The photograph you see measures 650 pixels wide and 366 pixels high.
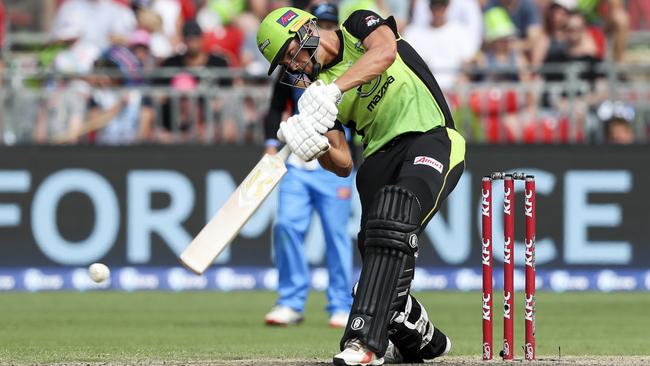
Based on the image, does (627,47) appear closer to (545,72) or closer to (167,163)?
(545,72)

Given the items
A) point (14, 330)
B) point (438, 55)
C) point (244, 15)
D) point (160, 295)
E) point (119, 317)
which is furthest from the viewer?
point (244, 15)

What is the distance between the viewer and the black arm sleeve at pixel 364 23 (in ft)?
25.2

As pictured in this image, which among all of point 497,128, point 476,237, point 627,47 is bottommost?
point 476,237

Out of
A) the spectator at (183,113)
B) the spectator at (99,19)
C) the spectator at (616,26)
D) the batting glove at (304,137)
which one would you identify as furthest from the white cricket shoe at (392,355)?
the spectator at (99,19)

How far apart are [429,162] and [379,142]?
375mm

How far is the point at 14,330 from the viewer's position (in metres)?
11.0

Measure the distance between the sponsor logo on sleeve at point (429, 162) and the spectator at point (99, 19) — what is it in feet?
31.9

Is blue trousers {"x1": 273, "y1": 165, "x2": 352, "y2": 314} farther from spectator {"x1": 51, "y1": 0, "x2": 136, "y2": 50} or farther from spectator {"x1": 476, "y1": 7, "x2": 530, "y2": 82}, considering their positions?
spectator {"x1": 51, "y1": 0, "x2": 136, "y2": 50}

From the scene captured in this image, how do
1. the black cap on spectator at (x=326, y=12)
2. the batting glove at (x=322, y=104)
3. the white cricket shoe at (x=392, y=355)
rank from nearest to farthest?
the batting glove at (x=322, y=104) < the white cricket shoe at (x=392, y=355) < the black cap on spectator at (x=326, y=12)

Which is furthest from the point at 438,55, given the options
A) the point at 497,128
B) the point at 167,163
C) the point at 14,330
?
the point at 14,330

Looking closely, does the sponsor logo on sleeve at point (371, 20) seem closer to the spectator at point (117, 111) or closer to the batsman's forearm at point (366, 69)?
the batsman's forearm at point (366, 69)

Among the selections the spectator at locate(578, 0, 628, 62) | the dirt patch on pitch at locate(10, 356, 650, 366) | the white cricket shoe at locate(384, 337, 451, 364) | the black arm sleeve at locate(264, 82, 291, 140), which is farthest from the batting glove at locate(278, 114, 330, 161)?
the spectator at locate(578, 0, 628, 62)

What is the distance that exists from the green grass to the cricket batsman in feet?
4.08

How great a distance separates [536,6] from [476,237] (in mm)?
3933
